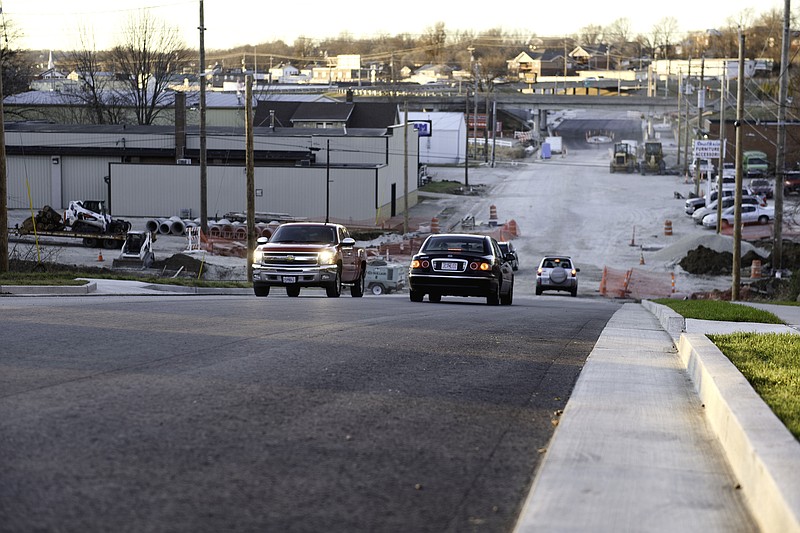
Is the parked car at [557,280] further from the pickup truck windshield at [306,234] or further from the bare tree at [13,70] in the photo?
the bare tree at [13,70]

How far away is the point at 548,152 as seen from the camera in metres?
123

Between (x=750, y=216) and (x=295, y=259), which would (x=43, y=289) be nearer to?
(x=295, y=259)

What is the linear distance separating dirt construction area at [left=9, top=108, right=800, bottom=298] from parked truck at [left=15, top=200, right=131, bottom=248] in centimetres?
65

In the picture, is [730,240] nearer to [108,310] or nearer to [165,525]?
[108,310]

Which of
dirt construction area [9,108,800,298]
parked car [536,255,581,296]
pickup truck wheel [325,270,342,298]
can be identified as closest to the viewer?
pickup truck wheel [325,270,342,298]

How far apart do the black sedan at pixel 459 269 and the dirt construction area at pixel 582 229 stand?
57.9ft

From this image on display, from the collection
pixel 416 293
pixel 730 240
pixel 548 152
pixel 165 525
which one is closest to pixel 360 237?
pixel 730 240

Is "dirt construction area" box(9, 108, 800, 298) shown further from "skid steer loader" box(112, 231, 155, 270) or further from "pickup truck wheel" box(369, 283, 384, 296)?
"pickup truck wheel" box(369, 283, 384, 296)

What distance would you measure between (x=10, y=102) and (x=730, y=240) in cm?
6993

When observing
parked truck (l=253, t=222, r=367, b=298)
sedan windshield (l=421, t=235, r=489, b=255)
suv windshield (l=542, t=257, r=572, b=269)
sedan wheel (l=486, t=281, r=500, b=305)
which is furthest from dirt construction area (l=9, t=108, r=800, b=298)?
sedan wheel (l=486, t=281, r=500, b=305)

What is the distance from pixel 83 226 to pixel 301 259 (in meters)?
33.5

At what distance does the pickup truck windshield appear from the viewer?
976 inches

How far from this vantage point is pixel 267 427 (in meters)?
6.87

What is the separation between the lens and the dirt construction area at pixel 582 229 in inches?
1873
